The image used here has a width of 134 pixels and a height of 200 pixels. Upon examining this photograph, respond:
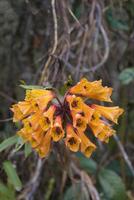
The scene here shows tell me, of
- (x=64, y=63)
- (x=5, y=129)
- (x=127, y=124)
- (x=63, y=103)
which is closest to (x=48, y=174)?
(x=5, y=129)

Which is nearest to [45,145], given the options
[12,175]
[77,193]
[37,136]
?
[37,136]

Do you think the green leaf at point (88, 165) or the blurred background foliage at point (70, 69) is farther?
the green leaf at point (88, 165)

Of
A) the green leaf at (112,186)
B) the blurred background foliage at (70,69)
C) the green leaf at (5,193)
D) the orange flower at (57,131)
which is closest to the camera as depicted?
the orange flower at (57,131)

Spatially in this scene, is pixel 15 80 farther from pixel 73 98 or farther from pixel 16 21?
pixel 73 98

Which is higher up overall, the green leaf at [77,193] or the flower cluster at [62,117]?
the flower cluster at [62,117]

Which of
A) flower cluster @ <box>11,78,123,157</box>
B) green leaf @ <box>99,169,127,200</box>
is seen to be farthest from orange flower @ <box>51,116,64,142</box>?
green leaf @ <box>99,169,127,200</box>

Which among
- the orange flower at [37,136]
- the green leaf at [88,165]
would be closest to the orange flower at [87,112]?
the orange flower at [37,136]

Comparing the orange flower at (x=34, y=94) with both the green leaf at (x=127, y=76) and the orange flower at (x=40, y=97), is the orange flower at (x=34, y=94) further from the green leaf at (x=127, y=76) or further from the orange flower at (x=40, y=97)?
the green leaf at (x=127, y=76)

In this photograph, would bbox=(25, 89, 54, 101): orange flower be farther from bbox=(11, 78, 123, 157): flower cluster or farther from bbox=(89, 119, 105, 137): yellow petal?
bbox=(89, 119, 105, 137): yellow petal
